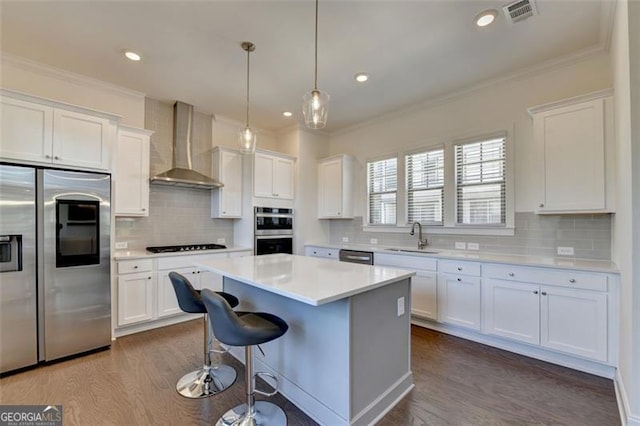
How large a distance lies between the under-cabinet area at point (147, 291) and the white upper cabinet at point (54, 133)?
1.20 m

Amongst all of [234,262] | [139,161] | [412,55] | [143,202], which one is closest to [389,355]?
[234,262]

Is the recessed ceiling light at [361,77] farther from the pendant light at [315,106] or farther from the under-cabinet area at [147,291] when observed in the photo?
the under-cabinet area at [147,291]

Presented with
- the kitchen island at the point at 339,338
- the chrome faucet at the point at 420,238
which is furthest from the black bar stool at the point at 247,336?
the chrome faucet at the point at 420,238

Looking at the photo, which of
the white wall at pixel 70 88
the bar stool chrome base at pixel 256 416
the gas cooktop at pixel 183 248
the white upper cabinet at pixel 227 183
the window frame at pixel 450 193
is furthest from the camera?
the white upper cabinet at pixel 227 183

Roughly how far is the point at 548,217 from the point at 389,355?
8.24 feet

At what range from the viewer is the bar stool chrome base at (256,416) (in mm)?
1904

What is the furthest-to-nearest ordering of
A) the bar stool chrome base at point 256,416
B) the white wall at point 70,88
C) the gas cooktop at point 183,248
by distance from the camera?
the gas cooktop at point 183,248
the white wall at point 70,88
the bar stool chrome base at point 256,416

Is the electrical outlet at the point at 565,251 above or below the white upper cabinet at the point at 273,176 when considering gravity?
below

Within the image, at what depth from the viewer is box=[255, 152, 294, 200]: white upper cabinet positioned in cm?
470

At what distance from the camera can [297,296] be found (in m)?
1.58

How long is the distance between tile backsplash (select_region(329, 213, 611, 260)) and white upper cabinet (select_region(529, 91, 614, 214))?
34 centimetres

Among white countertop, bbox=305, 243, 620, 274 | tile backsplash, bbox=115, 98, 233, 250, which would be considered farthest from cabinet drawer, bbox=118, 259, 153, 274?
white countertop, bbox=305, 243, 620, 274

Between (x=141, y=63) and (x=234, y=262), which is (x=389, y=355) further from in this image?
(x=141, y=63)

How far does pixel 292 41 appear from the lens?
2.81 m
